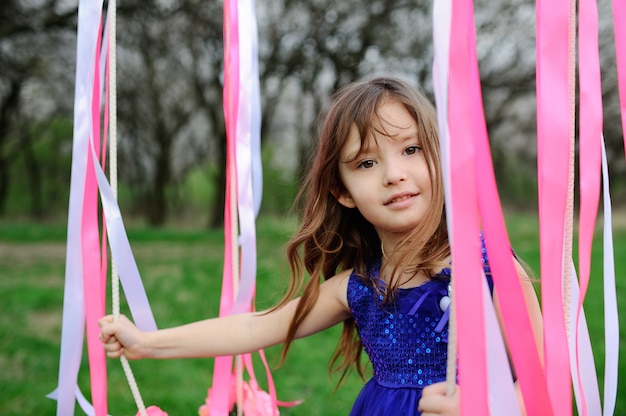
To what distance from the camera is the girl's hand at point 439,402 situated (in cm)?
100

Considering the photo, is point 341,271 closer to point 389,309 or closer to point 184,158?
point 389,309

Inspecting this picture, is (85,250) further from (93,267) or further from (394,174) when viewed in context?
(394,174)

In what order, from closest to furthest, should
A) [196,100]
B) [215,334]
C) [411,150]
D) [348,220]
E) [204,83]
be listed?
[411,150] < [215,334] < [348,220] < [204,83] < [196,100]

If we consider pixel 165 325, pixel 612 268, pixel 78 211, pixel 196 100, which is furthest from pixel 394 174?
pixel 196 100

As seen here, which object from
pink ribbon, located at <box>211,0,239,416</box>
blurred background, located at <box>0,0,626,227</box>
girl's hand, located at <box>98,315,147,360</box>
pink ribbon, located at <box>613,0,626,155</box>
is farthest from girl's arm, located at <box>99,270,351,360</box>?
blurred background, located at <box>0,0,626,227</box>

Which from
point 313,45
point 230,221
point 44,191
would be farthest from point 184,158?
point 230,221

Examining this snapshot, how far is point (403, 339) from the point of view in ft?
4.38

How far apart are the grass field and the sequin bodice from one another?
0.29 meters

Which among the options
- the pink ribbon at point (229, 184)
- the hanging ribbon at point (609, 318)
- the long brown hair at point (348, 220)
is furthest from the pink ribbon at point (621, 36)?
the pink ribbon at point (229, 184)

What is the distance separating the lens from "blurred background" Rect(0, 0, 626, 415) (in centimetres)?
762

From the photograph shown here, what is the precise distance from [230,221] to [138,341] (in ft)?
1.16

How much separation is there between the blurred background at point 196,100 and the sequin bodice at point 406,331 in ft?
13.9

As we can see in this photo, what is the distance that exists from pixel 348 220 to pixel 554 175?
536 mm

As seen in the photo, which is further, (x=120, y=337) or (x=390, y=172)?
(x=120, y=337)
